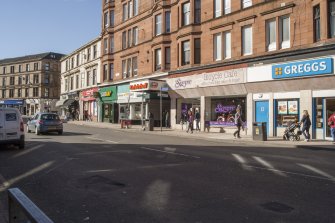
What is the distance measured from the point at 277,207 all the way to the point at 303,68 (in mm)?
15954

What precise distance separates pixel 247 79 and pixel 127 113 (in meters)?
17.6

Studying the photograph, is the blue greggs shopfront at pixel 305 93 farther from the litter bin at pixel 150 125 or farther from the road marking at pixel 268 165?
the litter bin at pixel 150 125

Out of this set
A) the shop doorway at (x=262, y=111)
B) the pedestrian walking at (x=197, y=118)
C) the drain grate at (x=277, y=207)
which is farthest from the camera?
the pedestrian walking at (x=197, y=118)

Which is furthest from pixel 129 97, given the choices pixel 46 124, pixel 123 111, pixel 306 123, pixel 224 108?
pixel 306 123

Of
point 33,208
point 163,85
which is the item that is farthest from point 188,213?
point 163,85

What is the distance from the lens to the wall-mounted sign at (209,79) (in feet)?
78.7

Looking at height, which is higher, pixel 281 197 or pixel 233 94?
pixel 233 94

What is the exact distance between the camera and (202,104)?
2773cm

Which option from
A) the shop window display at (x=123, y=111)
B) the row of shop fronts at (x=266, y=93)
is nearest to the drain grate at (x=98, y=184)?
the row of shop fronts at (x=266, y=93)

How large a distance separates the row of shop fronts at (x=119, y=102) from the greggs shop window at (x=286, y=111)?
986cm

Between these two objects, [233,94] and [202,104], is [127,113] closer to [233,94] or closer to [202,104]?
[202,104]

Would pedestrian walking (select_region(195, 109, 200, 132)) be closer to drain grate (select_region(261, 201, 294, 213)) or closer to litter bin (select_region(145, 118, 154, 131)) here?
A: litter bin (select_region(145, 118, 154, 131))

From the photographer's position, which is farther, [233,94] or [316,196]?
[233,94]

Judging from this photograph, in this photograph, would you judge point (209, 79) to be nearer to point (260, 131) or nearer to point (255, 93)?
point (255, 93)
